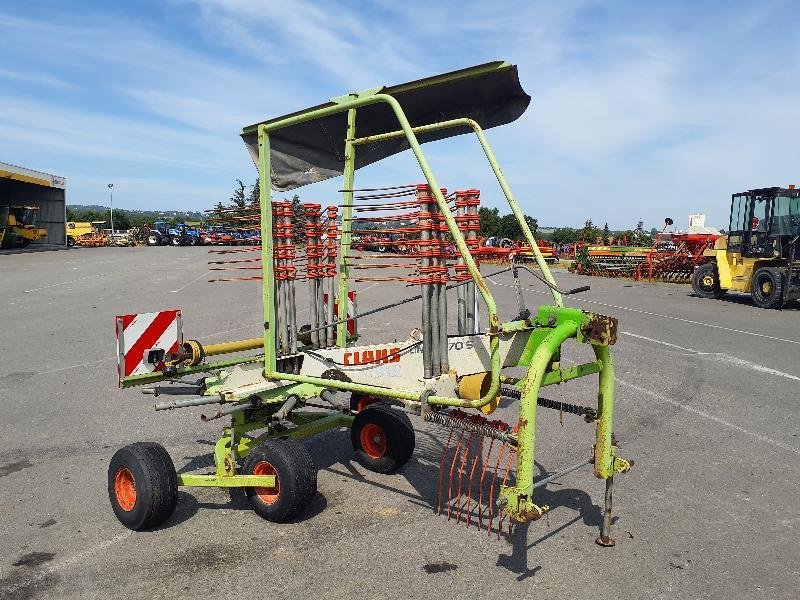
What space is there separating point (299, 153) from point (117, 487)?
113 inches

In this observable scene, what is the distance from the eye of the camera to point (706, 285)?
21266mm

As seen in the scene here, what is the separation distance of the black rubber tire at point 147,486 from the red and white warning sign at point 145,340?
0.74m

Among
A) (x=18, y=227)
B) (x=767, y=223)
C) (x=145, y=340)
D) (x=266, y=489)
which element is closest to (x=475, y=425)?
(x=266, y=489)

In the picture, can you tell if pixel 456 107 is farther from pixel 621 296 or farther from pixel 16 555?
pixel 621 296

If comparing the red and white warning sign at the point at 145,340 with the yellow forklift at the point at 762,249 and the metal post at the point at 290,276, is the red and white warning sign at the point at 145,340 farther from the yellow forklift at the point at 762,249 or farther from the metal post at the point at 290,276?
the yellow forklift at the point at 762,249

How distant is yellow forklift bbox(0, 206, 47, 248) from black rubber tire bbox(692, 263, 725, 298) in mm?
42258

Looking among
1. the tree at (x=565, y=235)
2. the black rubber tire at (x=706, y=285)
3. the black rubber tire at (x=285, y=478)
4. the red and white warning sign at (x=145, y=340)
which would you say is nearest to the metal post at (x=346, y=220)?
the black rubber tire at (x=285, y=478)

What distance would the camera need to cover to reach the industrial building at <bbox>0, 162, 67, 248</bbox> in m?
48.3

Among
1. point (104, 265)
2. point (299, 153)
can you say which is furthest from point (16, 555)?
point (104, 265)

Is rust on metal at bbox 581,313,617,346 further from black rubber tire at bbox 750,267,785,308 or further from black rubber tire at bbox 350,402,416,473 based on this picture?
black rubber tire at bbox 750,267,785,308

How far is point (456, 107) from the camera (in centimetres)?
443

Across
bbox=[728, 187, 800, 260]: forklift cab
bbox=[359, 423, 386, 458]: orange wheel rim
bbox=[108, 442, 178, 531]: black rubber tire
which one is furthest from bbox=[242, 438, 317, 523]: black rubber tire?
bbox=[728, 187, 800, 260]: forklift cab

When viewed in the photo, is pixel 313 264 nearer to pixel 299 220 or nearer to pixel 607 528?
pixel 299 220

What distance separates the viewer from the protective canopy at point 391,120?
13.3 ft
